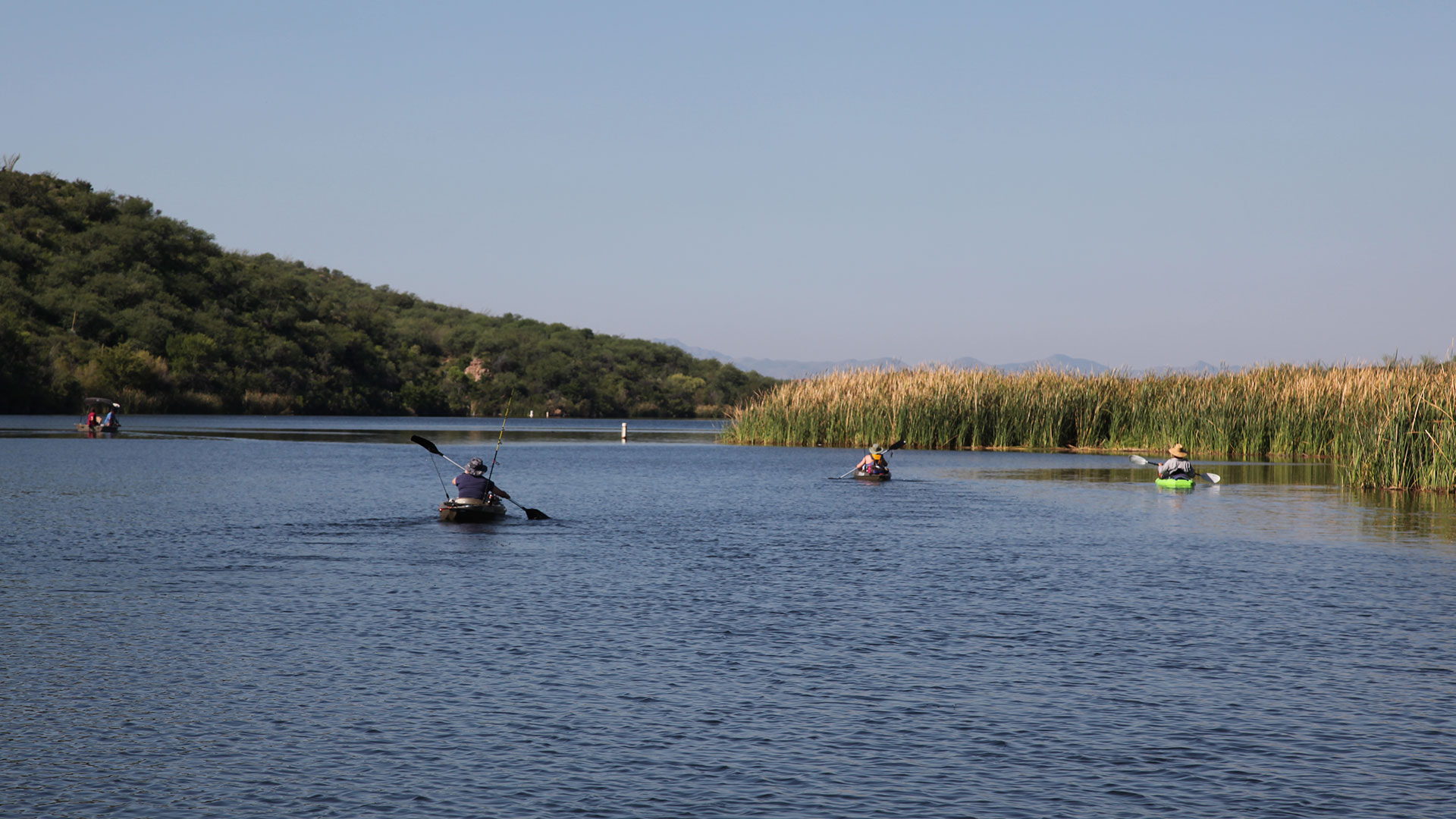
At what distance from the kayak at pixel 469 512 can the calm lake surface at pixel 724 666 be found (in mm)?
377

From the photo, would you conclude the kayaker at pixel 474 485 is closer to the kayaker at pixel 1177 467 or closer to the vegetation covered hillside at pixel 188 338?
the kayaker at pixel 1177 467

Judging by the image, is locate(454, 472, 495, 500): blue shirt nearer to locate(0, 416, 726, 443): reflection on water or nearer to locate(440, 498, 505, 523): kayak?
locate(440, 498, 505, 523): kayak

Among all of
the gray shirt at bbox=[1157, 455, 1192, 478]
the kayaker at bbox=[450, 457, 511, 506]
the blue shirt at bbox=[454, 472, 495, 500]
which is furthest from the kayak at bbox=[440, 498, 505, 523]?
the gray shirt at bbox=[1157, 455, 1192, 478]

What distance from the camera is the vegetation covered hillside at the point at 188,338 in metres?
108

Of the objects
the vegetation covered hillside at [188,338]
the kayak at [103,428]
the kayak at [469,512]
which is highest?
the vegetation covered hillside at [188,338]

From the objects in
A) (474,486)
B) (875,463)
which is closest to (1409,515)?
(875,463)

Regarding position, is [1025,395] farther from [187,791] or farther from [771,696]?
[187,791]

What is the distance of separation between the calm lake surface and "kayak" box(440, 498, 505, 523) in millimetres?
377

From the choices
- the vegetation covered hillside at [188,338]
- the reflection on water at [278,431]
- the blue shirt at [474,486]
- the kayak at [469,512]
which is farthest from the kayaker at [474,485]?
the vegetation covered hillside at [188,338]

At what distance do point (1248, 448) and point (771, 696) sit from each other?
4021 centimetres

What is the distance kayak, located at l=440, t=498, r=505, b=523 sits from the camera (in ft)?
81.4

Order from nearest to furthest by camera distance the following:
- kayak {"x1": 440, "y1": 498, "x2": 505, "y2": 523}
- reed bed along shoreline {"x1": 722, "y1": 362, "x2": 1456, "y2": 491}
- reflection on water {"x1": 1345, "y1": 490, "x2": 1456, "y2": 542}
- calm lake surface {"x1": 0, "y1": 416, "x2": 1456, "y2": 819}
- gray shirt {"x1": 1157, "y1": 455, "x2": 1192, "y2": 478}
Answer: calm lake surface {"x1": 0, "y1": 416, "x2": 1456, "y2": 819}
reflection on water {"x1": 1345, "y1": 490, "x2": 1456, "y2": 542}
kayak {"x1": 440, "y1": 498, "x2": 505, "y2": 523}
gray shirt {"x1": 1157, "y1": 455, "x2": 1192, "y2": 478}
reed bed along shoreline {"x1": 722, "y1": 362, "x2": 1456, "y2": 491}

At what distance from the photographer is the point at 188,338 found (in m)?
120

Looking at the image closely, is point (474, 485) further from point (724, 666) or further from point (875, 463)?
point (875, 463)
